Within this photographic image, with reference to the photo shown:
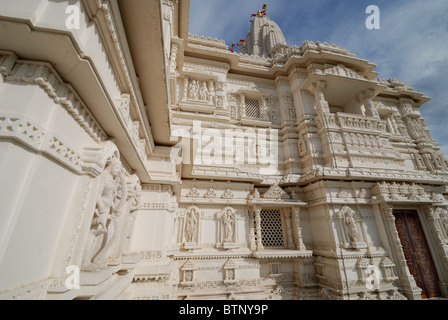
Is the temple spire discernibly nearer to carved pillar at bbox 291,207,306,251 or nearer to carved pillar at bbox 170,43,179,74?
carved pillar at bbox 170,43,179,74

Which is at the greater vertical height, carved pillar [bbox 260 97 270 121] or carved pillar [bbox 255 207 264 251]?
carved pillar [bbox 260 97 270 121]

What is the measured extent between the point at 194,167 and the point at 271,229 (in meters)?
3.92

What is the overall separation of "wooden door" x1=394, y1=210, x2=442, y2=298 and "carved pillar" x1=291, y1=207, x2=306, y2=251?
3.73m

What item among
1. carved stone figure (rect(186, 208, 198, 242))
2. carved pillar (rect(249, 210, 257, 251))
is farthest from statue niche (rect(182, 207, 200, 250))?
carved pillar (rect(249, 210, 257, 251))

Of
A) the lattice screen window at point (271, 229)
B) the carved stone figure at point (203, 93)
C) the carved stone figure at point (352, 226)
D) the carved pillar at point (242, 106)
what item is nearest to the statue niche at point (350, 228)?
the carved stone figure at point (352, 226)

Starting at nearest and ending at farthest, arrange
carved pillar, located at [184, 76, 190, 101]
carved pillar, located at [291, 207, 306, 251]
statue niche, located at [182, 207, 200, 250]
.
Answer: statue niche, located at [182, 207, 200, 250] < carved pillar, located at [291, 207, 306, 251] < carved pillar, located at [184, 76, 190, 101]

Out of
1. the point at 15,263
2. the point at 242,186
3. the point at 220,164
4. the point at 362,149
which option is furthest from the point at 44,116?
the point at 362,149

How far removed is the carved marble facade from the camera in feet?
4.12

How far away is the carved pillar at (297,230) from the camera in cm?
652

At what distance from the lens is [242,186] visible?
23.0ft

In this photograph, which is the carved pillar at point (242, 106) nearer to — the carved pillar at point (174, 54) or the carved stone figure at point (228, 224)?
the carved pillar at point (174, 54)

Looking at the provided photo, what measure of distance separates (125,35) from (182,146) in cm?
→ 275

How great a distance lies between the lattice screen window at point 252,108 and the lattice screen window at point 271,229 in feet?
16.8

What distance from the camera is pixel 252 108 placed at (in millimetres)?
9922
